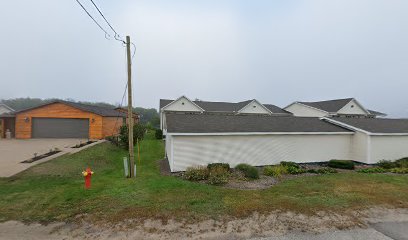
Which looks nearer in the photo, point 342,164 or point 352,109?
point 342,164

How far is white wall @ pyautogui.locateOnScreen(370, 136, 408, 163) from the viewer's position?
15.9 metres

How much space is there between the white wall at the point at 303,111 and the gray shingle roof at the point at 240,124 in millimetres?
18906

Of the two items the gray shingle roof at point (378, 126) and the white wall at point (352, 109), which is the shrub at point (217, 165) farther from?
the white wall at point (352, 109)

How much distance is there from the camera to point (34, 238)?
17.3ft

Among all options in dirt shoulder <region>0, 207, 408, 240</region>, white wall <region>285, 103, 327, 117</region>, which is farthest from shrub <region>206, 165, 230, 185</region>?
white wall <region>285, 103, 327, 117</region>

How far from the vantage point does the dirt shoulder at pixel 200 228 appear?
5434mm

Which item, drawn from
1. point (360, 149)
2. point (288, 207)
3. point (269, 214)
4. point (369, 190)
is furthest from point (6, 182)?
point (360, 149)

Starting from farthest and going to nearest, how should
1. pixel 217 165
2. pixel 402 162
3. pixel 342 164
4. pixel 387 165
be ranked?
pixel 402 162, pixel 387 165, pixel 342 164, pixel 217 165

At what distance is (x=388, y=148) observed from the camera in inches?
640

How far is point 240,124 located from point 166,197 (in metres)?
8.77

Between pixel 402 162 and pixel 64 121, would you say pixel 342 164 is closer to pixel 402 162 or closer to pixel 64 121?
pixel 402 162

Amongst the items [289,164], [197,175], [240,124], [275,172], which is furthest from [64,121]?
[289,164]

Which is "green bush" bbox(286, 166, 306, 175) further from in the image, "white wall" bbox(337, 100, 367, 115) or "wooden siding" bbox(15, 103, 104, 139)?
"white wall" bbox(337, 100, 367, 115)

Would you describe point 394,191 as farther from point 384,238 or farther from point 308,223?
point 308,223
